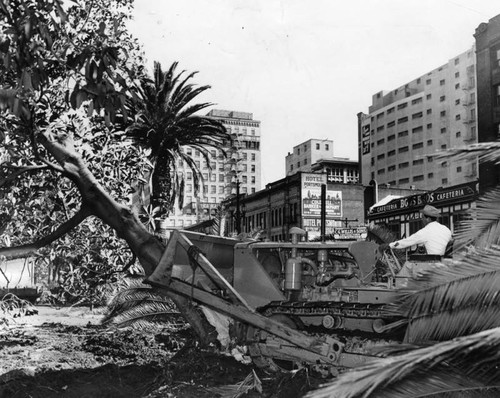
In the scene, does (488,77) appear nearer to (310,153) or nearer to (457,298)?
(457,298)

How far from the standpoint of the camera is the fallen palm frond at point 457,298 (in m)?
3.67

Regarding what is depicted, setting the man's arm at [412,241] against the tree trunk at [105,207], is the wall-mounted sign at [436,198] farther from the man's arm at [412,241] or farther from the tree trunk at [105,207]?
the man's arm at [412,241]

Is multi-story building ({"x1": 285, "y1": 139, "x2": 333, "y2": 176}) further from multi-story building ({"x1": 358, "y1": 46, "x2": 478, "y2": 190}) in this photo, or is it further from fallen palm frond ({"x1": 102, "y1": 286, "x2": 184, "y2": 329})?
fallen palm frond ({"x1": 102, "y1": 286, "x2": 184, "y2": 329})

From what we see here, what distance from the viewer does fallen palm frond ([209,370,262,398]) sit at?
7344 mm

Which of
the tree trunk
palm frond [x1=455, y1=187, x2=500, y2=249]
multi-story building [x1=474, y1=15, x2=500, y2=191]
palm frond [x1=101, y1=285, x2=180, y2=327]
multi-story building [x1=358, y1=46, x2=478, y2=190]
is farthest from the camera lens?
multi-story building [x1=358, y1=46, x2=478, y2=190]

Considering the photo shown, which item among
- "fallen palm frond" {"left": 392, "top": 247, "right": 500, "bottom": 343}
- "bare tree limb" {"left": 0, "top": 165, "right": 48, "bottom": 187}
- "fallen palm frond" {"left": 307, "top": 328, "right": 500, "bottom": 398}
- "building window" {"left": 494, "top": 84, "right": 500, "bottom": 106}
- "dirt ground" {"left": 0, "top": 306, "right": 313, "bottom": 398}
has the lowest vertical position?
"dirt ground" {"left": 0, "top": 306, "right": 313, "bottom": 398}

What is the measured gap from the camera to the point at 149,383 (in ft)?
26.7

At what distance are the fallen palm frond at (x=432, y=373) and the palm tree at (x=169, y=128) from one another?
53.4 feet

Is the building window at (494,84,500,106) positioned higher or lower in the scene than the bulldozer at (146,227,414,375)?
higher

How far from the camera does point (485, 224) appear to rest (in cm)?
421

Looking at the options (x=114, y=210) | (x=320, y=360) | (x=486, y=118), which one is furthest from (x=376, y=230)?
(x=486, y=118)

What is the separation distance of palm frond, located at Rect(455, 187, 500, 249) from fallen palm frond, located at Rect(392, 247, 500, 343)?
0.31 meters

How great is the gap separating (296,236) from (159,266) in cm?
182

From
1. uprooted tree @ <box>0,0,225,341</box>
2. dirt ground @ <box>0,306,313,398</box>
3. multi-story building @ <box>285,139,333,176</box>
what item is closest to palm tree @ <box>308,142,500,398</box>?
dirt ground @ <box>0,306,313,398</box>
